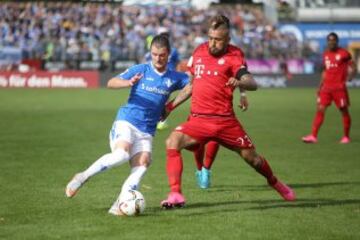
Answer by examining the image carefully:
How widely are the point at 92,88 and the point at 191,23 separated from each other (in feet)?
29.3

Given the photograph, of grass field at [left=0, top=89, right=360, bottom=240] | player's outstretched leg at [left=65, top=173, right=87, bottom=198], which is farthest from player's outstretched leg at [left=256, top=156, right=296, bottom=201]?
player's outstretched leg at [left=65, top=173, right=87, bottom=198]

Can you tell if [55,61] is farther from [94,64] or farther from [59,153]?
[59,153]

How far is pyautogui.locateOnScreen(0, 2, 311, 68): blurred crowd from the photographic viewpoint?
132 feet

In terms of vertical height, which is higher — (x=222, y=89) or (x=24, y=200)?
(x=222, y=89)

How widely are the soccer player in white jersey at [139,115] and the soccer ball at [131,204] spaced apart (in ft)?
0.43

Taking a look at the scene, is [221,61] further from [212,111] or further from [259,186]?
[259,186]

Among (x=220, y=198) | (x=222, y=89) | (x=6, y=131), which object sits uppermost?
(x=222, y=89)

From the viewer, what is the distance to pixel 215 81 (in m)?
9.74

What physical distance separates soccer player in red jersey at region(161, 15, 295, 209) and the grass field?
22.7 inches

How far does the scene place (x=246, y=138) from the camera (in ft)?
32.1

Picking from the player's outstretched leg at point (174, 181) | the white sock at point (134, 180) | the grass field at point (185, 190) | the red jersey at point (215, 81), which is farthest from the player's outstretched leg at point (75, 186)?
the red jersey at point (215, 81)

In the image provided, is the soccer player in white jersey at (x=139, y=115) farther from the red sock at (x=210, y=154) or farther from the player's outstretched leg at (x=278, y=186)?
the red sock at (x=210, y=154)

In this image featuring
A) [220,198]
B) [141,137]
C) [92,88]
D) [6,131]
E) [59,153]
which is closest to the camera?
[141,137]

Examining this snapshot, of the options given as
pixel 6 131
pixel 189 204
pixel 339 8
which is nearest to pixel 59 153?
pixel 6 131
